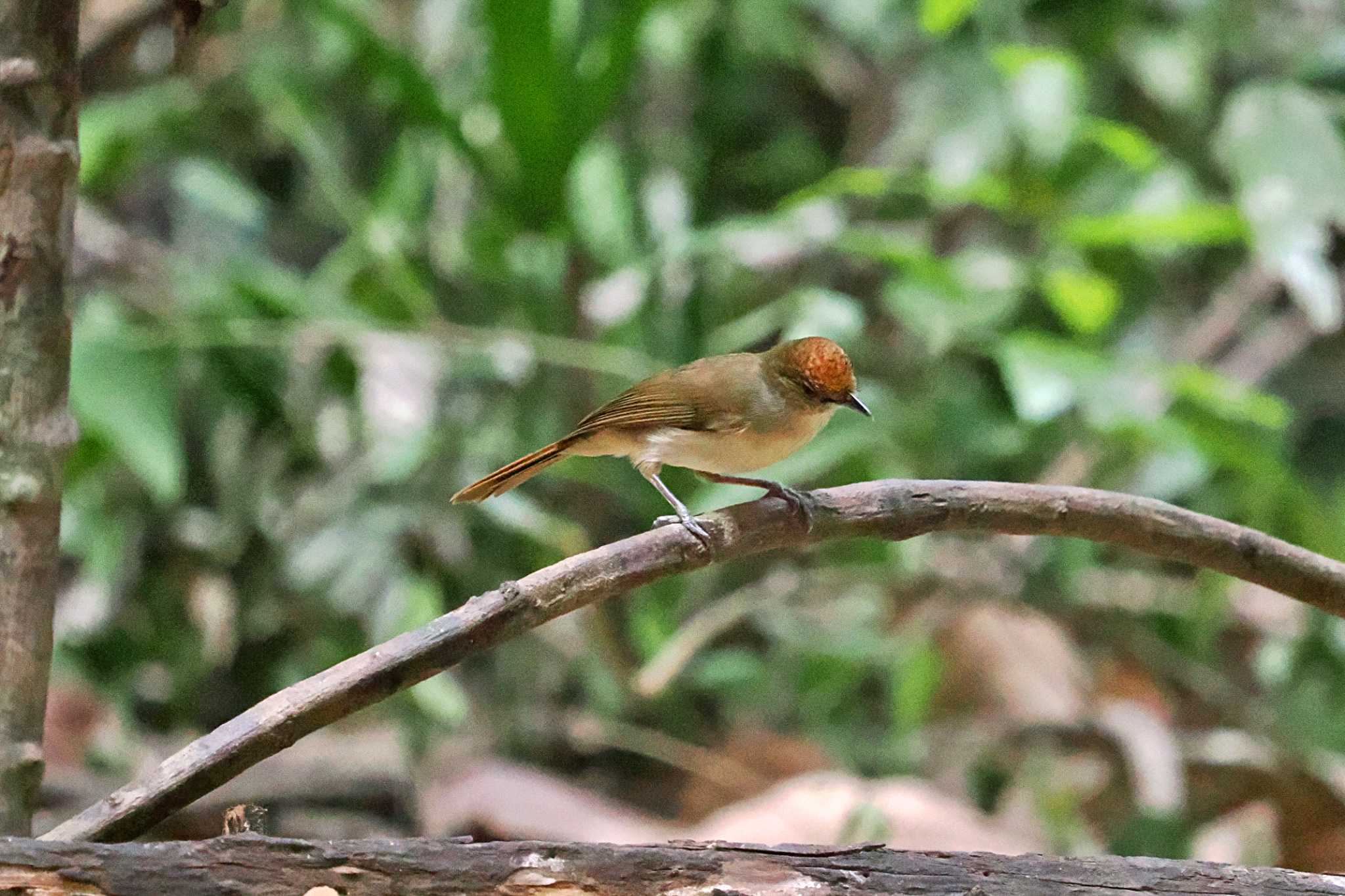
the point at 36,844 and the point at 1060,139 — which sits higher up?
the point at 1060,139

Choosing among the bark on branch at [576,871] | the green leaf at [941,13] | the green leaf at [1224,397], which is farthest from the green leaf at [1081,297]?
the bark on branch at [576,871]

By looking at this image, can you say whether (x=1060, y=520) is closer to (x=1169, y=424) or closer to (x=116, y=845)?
(x=116, y=845)

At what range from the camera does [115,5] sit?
5.79 meters

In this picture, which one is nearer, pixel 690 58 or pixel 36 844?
pixel 36 844

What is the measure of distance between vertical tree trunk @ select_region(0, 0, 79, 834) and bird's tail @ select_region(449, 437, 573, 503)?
80 centimetres

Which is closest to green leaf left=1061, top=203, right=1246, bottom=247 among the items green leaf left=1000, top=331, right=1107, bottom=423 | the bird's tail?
green leaf left=1000, top=331, right=1107, bottom=423

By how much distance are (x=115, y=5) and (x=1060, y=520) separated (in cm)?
517

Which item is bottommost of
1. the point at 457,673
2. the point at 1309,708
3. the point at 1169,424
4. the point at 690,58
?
the point at 1309,708

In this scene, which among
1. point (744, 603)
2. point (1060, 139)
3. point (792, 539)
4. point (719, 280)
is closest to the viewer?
point (792, 539)

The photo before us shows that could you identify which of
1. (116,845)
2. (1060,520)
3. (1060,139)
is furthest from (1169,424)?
(116,845)

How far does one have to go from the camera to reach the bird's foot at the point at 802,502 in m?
2.12

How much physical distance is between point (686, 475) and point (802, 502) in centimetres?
186

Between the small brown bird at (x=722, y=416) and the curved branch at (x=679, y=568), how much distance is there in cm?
38

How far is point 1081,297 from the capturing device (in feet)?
12.6
